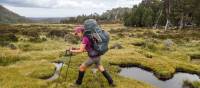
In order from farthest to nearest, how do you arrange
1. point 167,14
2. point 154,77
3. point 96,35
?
point 167,14 < point 154,77 < point 96,35

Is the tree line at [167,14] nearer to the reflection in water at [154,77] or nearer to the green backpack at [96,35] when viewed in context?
Answer: the reflection in water at [154,77]

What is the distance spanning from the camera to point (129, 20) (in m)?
120

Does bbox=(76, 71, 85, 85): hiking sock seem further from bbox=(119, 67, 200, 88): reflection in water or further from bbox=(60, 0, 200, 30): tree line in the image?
bbox=(60, 0, 200, 30): tree line

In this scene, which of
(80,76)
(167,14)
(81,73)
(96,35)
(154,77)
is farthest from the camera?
(167,14)

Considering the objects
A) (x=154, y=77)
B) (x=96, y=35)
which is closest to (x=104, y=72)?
(x=96, y=35)

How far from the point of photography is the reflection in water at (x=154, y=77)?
19859 millimetres

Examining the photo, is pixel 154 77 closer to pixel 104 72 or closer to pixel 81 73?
pixel 104 72

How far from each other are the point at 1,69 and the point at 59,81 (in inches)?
186

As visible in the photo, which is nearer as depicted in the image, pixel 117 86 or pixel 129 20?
pixel 117 86

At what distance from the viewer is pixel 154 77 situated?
71.1 feet

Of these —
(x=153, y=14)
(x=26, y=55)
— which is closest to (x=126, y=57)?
(x=26, y=55)

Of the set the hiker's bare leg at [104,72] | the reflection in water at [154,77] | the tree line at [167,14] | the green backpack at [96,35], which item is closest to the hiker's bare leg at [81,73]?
the hiker's bare leg at [104,72]

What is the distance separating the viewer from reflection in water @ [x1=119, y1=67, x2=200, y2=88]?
19859mm

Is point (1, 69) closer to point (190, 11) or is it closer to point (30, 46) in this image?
point (30, 46)
